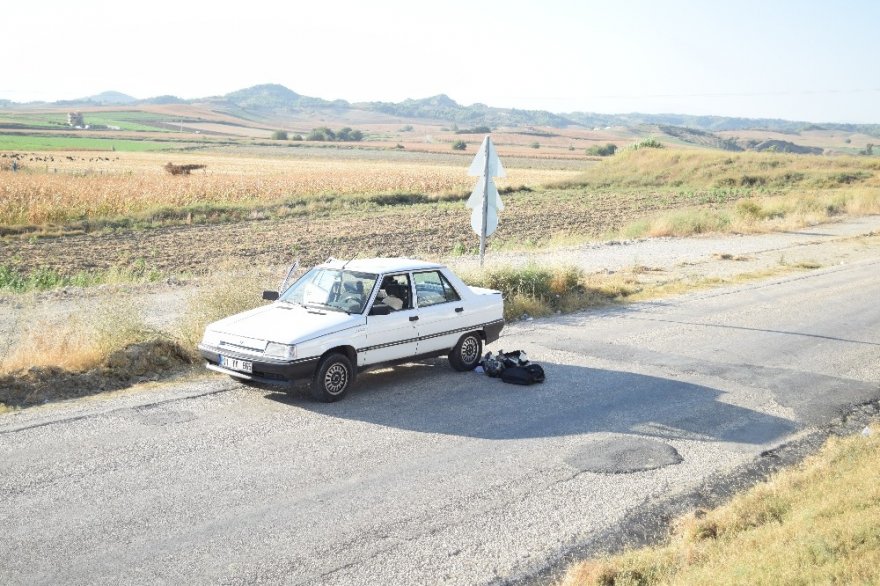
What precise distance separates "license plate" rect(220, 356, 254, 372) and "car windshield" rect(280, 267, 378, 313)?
1347 mm

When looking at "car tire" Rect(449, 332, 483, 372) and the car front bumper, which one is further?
"car tire" Rect(449, 332, 483, 372)

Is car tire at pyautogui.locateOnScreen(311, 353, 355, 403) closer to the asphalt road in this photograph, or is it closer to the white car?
the white car

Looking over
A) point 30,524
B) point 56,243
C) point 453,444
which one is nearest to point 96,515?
point 30,524

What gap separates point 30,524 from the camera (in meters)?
6.59

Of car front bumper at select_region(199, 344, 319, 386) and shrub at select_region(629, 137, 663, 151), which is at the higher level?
car front bumper at select_region(199, 344, 319, 386)

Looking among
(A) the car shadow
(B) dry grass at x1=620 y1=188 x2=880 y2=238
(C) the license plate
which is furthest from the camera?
(B) dry grass at x1=620 y1=188 x2=880 y2=238

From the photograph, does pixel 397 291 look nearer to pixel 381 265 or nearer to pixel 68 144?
pixel 381 265

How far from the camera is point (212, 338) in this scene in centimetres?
1027

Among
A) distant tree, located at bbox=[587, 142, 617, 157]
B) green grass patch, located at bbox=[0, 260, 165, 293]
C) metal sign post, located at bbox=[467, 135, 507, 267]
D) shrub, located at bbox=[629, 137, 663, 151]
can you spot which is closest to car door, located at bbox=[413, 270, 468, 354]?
metal sign post, located at bbox=[467, 135, 507, 267]

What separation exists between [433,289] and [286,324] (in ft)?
7.33

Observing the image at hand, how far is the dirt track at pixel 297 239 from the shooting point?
2434cm

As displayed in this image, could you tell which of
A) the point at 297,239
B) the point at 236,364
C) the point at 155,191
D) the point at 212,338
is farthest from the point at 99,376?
the point at 155,191

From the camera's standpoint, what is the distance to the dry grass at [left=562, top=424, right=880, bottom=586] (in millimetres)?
5387

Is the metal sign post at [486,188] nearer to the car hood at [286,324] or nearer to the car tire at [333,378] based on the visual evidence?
the car hood at [286,324]
